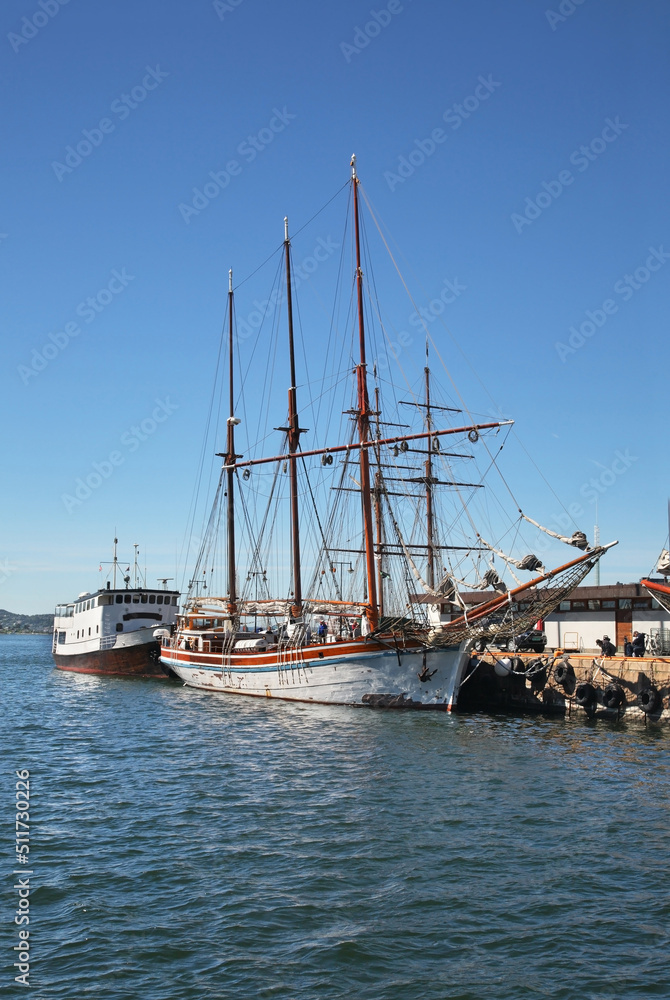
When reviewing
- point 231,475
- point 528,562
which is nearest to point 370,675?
point 528,562

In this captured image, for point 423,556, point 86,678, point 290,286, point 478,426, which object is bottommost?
point 86,678

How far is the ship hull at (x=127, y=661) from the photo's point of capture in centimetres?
5628

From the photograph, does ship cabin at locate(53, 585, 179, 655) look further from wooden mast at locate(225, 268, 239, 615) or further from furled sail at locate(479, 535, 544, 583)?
furled sail at locate(479, 535, 544, 583)

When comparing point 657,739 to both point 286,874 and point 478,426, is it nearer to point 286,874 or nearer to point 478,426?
point 478,426

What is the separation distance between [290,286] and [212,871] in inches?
1665

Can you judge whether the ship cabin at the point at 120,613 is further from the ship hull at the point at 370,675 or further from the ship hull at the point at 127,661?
the ship hull at the point at 370,675

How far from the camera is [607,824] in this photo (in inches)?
635

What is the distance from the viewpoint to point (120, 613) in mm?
59281

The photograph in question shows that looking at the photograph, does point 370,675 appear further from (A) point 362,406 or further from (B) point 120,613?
(B) point 120,613

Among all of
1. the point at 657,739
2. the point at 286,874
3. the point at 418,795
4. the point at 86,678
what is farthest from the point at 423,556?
the point at 286,874

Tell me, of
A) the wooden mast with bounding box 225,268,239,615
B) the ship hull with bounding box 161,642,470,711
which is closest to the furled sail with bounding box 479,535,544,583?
the ship hull with bounding box 161,642,470,711

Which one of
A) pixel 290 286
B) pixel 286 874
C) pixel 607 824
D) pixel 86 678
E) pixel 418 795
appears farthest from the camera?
pixel 86 678

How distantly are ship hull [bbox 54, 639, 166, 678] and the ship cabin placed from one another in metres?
0.69

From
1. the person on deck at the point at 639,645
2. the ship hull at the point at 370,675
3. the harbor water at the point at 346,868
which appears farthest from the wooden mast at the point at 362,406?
the harbor water at the point at 346,868
